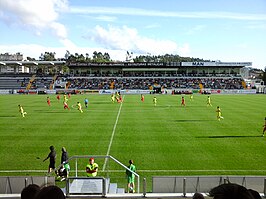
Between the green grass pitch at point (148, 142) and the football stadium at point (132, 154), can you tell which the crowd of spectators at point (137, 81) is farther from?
the green grass pitch at point (148, 142)

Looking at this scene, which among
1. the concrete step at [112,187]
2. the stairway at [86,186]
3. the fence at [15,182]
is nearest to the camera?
the stairway at [86,186]

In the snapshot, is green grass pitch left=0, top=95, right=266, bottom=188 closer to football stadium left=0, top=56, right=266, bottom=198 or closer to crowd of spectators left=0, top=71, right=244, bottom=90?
football stadium left=0, top=56, right=266, bottom=198

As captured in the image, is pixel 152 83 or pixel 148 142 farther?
pixel 152 83

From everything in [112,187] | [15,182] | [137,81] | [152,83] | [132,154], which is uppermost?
[137,81]

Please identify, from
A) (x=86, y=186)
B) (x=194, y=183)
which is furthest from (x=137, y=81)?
(x=86, y=186)

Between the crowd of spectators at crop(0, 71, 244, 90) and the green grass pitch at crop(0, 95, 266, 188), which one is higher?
the crowd of spectators at crop(0, 71, 244, 90)

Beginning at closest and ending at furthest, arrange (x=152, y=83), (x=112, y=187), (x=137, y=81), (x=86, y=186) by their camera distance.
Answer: (x=86, y=186) < (x=112, y=187) < (x=152, y=83) < (x=137, y=81)

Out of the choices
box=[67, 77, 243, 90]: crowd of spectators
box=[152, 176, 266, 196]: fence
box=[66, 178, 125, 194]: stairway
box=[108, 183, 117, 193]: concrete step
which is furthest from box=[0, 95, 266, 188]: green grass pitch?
box=[67, 77, 243, 90]: crowd of spectators

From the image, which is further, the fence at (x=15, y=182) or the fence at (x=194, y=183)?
the fence at (x=15, y=182)

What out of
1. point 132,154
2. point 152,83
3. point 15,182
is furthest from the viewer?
point 152,83

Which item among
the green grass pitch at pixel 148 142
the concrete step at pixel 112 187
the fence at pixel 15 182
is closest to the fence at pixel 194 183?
the concrete step at pixel 112 187

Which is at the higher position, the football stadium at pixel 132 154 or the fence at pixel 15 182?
the fence at pixel 15 182

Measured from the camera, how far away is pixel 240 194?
87.4 inches

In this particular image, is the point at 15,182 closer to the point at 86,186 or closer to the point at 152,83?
the point at 86,186
